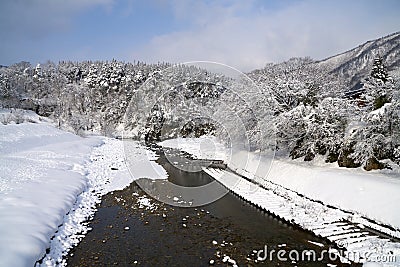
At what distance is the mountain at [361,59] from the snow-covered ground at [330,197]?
27.9 m

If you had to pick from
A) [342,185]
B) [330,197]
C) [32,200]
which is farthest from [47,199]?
[342,185]

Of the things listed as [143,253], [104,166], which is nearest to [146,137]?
[104,166]

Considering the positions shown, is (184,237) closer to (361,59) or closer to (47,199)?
(47,199)

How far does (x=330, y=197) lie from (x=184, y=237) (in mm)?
8027

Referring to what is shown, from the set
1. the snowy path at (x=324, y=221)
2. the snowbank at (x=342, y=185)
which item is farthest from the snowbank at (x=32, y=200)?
the snowbank at (x=342, y=185)

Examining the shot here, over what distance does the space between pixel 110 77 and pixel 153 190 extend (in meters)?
88.5

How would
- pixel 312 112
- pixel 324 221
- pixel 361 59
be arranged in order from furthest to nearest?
pixel 361 59
pixel 312 112
pixel 324 221

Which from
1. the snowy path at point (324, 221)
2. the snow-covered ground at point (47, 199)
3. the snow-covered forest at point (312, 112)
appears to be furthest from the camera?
the snow-covered forest at point (312, 112)

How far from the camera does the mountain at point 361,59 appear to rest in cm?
4266

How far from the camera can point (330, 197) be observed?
14164 mm

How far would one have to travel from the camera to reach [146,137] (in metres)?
62.2

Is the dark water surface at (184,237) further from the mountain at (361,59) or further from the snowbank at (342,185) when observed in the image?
the mountain at (361,59)

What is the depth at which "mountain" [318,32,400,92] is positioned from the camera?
42656 millimetres

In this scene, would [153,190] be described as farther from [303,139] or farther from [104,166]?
[303,139]
